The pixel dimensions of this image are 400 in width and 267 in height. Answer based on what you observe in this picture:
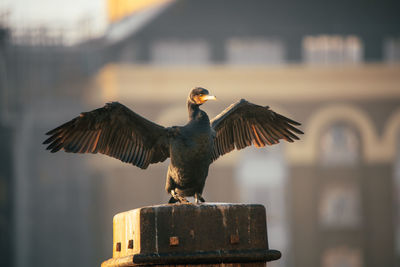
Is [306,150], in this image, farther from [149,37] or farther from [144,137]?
Answer: [144,137]

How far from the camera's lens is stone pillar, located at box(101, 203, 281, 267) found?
7.57 meters

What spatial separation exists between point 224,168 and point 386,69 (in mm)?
8455

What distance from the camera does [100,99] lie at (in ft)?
148

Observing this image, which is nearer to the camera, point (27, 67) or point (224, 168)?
point (224, 168)

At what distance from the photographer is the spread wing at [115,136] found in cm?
912

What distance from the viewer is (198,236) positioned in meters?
7.62

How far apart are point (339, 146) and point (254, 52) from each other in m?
5.67

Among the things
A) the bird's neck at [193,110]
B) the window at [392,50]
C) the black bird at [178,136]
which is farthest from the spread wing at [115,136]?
the window at [392,50]

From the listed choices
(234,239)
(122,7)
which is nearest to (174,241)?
(234,239)

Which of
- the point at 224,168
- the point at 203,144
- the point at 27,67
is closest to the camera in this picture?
the point at 203,144

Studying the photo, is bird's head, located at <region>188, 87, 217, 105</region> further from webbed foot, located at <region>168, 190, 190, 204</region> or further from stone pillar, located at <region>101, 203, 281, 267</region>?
stone pillar, located at <region>101, 203, 281, 267</region>

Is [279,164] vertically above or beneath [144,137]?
above

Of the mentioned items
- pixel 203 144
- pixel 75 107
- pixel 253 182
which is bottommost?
pixel 203 144

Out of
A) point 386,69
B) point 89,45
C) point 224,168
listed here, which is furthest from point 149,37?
point 386,69
